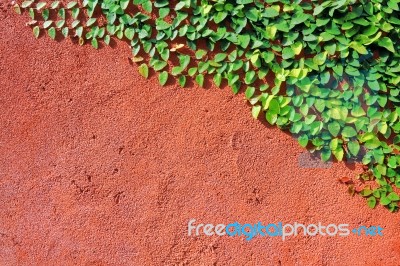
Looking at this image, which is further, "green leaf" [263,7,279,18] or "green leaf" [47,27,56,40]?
"green leaf" [47,27,56,40]

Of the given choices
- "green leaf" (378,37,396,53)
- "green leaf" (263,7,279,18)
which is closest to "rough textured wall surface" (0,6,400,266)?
"green leaf" (263,7,279,18)

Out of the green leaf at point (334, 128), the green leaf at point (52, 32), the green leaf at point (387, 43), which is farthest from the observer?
the green leaf at point (52, 32)

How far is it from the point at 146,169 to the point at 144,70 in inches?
19.1

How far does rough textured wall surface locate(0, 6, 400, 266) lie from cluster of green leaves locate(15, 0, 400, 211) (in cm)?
9

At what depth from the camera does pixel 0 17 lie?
8.29ft

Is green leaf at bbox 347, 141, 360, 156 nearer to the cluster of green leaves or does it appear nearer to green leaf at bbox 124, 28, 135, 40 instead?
the cluster of green leaves

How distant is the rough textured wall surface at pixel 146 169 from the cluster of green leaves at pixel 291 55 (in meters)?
0.09

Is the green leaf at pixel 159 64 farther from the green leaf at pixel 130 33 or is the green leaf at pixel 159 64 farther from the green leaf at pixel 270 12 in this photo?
the green leaf at pixel 270 12

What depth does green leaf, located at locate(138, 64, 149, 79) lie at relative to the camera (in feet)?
8.14

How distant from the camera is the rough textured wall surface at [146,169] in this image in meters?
2.49

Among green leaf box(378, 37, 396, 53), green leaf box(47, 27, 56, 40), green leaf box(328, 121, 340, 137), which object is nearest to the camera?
green leaf box(378, 37, 396, 53)

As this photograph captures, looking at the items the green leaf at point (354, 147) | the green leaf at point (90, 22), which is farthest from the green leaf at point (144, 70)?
the green leaf at point (354, 147)

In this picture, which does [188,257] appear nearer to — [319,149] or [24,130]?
[319,149]

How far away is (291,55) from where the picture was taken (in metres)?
2.36
